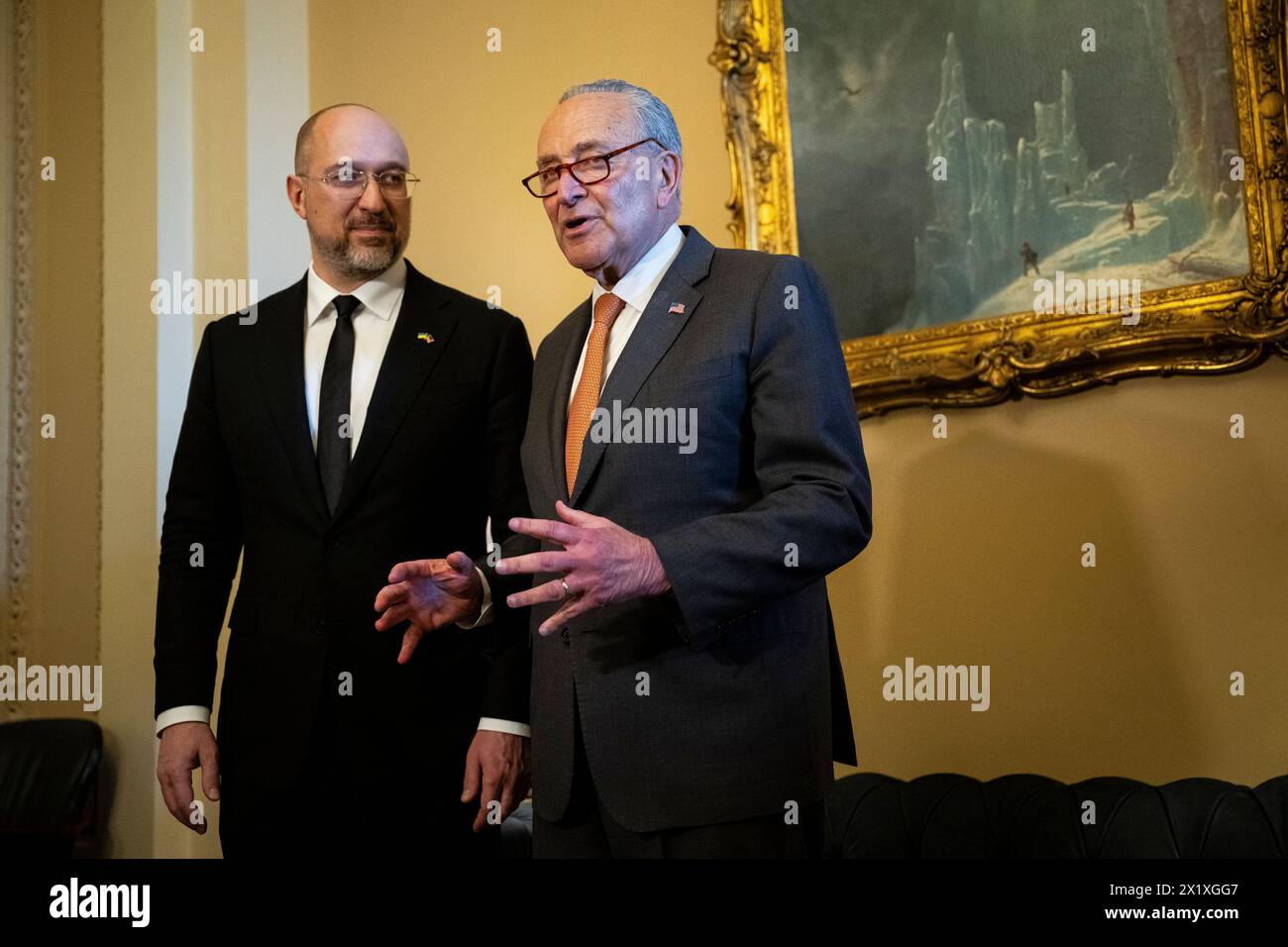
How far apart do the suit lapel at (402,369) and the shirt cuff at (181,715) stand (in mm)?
541

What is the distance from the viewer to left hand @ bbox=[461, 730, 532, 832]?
2523mm

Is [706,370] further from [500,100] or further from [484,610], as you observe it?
[500,100]

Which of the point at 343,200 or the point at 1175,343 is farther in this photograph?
the point at 1175,343

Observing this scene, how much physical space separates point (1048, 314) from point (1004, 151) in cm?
48

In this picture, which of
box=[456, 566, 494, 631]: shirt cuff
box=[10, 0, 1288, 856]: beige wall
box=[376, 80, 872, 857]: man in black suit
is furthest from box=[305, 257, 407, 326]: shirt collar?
box=[10, 0, 1288, 856]: beige wall

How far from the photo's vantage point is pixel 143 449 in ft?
16.5

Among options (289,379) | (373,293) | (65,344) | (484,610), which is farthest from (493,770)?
(65,344)

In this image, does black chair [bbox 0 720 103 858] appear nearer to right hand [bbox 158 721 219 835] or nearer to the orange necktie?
right hand [bbox 158 721 219 835]

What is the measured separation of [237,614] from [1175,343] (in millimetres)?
2302

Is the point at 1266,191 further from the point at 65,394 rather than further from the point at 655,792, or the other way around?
the point at 65,394

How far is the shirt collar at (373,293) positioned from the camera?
9.61 feet

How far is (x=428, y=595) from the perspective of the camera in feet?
7.84
